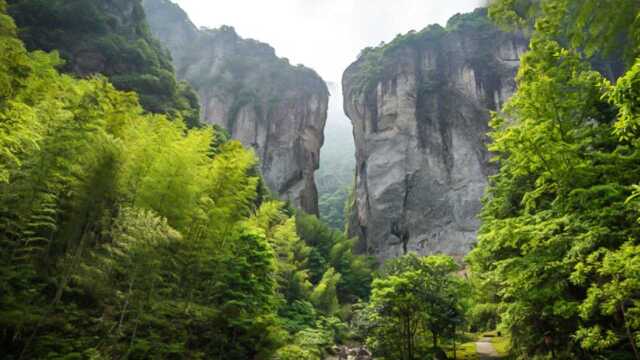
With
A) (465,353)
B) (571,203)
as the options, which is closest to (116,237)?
(571,203)

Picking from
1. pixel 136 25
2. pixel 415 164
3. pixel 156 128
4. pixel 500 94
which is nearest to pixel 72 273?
pixel 156 128

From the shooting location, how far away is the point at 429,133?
40.6m

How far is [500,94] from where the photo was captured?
39188 millimetres

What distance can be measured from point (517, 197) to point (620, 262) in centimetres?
510

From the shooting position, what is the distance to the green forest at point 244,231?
5.93 m

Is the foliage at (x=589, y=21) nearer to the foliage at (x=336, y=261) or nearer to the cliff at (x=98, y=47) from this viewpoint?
the cliff at (x=98, y=47)

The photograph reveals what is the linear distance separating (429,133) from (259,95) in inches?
863

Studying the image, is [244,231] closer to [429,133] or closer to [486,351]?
[486,351]

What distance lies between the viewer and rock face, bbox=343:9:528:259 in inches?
1478

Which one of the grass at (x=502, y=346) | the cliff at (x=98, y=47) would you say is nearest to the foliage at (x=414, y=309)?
the grass at (x=502, y=346)

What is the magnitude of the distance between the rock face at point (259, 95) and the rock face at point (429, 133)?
6731mm

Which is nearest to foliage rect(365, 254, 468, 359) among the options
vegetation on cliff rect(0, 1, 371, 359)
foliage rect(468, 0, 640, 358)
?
vegetation on cliff rect(0, 1, 371, 359)

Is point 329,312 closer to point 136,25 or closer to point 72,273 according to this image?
point 72,273

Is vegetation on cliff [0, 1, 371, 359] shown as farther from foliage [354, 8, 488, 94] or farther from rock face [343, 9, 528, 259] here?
foliage [354, 8, 488, 94]
